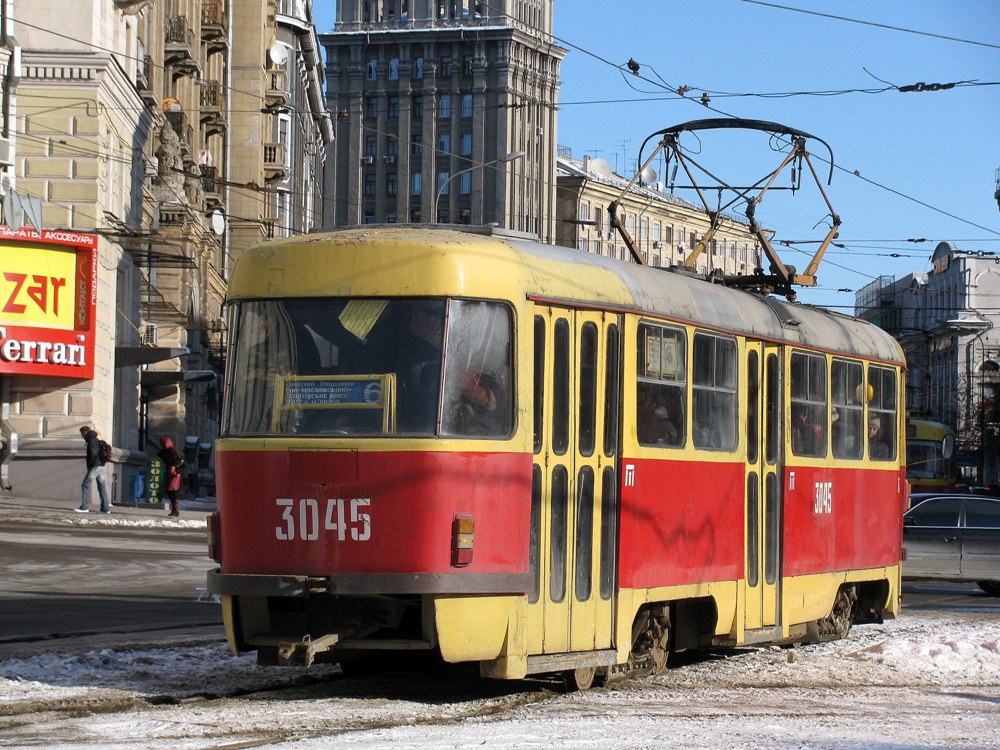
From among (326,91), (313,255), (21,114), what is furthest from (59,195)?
(326,91)

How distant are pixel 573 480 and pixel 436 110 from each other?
96.5 metres

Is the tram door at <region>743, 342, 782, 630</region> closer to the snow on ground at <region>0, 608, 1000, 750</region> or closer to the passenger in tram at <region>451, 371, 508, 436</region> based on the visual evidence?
the snow on ground at <region>0, 608, 1000, 750</region>

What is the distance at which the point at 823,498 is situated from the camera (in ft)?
44.2

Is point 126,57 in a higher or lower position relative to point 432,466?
higher

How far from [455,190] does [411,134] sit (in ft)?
18.8

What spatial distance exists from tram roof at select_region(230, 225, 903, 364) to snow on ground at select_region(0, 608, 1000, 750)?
2.34 meters

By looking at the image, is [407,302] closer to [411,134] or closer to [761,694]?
[761,694]

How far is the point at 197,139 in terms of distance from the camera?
4950 centimetres

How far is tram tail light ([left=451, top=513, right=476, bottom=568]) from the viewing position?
30.3 feet

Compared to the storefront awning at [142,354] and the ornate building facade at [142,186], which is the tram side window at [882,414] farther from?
the storefront awning at [142,354]

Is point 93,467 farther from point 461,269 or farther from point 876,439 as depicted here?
point 461,269

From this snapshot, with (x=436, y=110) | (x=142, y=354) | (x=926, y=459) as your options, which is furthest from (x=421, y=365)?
(x=436, y=110)

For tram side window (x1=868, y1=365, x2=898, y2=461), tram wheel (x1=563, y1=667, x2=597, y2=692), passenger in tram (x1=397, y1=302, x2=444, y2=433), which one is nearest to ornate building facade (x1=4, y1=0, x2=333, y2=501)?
tram side window (x1=868, y1=365, x2=898, y2=461)

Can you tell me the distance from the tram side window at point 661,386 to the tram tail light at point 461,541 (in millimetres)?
1712
